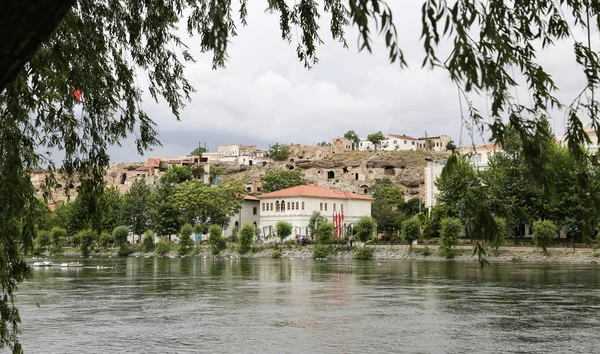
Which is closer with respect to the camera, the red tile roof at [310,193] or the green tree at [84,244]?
the red tile roof at [310,193]

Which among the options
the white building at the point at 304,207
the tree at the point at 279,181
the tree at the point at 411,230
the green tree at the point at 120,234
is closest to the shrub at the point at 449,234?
the tree at the point at 411,230

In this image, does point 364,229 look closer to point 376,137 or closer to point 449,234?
point 449,234

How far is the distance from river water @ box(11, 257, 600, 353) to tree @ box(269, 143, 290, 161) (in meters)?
111

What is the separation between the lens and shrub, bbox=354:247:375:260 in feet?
199

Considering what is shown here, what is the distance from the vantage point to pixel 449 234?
54.7 metres

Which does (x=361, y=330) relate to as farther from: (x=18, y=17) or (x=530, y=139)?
(x=18, y=17)

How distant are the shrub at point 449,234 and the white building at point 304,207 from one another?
22771 millimetres

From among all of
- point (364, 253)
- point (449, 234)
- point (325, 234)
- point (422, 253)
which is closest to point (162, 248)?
point (325, 234)

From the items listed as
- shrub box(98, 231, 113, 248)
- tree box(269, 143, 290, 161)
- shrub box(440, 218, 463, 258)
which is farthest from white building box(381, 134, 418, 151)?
shrub box(440, 218, 463, 258)

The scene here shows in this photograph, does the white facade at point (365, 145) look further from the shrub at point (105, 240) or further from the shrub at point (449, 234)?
the shrub at point (449, 234)

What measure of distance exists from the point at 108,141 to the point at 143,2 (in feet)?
5.16

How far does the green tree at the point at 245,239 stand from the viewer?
69.2 m

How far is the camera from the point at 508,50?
420 centimetres

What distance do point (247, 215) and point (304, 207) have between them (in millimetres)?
10756
